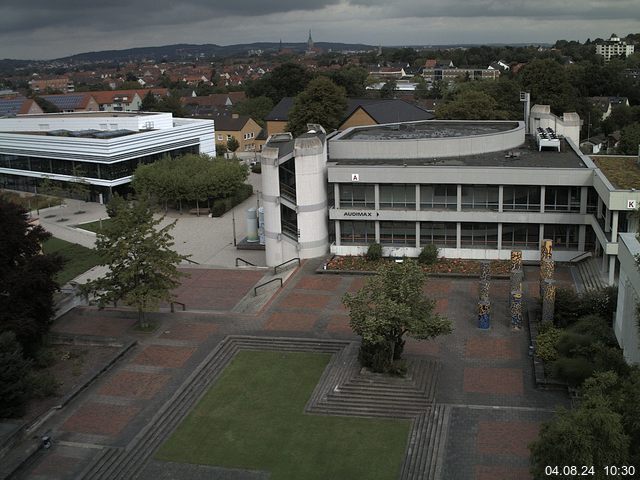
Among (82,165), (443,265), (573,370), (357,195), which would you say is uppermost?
(357,195)

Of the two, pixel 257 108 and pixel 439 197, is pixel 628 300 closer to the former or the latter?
pixel 439 197

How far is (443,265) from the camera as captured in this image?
3872 centimetres

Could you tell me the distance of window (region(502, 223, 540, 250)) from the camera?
39.1 m

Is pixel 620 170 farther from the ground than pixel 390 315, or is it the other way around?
pixel 620 170

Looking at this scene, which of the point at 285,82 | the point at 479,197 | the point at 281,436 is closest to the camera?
the point at 281,436

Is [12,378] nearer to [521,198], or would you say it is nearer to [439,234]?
[439,234]

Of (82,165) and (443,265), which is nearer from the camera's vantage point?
(443,265)

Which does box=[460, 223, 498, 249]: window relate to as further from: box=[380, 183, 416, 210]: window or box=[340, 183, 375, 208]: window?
box=[340, 183, 375, 208]: window

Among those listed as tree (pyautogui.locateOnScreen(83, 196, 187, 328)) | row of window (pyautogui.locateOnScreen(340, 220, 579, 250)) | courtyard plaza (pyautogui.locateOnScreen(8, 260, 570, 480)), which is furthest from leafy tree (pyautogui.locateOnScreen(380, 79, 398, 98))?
tree (pyautogui.locateOnScreen(83, 196, 187, 328))

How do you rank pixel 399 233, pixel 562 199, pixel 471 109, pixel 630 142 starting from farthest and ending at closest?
pixel 471 109, pixel 630 142, pixel 399 233, pixel 562 199

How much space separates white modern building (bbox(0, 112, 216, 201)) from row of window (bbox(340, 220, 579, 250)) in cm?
3074

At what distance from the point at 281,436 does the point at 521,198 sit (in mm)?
21868

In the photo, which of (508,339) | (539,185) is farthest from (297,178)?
(508,339)

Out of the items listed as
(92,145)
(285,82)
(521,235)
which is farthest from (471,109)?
(285,82)
